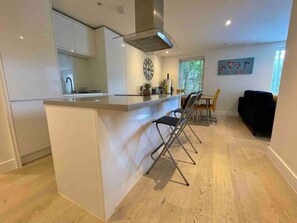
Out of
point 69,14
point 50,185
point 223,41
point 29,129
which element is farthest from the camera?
point 223,41

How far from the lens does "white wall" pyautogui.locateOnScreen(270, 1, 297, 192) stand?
4.69ft

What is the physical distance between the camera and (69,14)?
2.41 metres

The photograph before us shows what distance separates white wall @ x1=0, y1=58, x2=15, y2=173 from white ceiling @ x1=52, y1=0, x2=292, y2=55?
5.58ft

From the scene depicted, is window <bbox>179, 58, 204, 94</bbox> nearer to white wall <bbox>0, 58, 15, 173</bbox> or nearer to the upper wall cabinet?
the upper wall cabinet

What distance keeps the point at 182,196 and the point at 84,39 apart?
3181mm

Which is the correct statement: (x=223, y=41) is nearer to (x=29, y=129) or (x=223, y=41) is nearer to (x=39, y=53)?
(x=39, y=53)

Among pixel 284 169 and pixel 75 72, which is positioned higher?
pixel 75 72

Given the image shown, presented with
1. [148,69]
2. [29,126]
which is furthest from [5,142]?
[148,69]

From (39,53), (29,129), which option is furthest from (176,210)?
(39,53)

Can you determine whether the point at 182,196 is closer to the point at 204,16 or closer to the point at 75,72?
the point at 204,16

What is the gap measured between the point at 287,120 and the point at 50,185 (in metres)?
2.75

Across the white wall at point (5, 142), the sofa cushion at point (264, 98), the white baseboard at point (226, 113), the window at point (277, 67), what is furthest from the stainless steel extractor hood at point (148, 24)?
the window at point (277, 67)

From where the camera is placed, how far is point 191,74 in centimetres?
538

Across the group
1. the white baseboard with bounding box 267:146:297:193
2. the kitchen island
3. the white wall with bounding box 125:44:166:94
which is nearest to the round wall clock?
the white wall with bounding box 125:44:166:94
